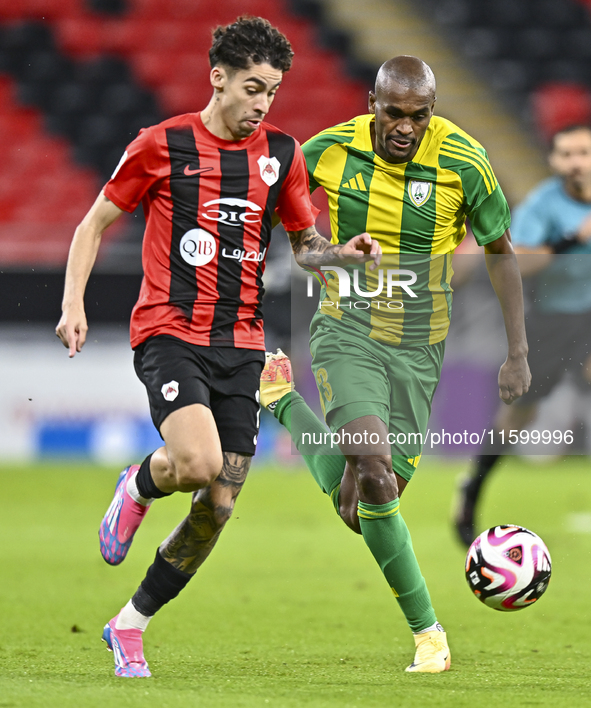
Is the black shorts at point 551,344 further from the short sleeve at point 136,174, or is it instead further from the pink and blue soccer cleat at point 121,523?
the short sleeve at point 136,174

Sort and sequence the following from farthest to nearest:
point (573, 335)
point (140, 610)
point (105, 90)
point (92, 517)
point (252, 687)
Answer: point (105, 90)
point (92, 517)
point (573, 335)
point (140, 610)
point (252, 687)

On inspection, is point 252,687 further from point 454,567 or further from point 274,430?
point 274,430

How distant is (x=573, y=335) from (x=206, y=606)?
2838mm

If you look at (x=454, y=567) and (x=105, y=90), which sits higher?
(x=105, y=90)

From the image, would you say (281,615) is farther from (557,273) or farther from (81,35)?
(81,35)

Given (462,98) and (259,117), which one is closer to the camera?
(259,117)

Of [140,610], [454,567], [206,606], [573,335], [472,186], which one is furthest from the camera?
[573,335]

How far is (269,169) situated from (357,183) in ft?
1.42

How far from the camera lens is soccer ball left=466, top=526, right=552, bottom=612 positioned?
354 cm

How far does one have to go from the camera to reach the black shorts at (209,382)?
3242 millimetres

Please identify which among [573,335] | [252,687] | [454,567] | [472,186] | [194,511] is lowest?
[454,567]

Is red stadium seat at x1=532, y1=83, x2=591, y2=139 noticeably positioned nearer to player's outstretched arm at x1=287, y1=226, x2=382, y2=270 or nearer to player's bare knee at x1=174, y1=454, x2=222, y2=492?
player's outstretched arm at x1=287, y1=226, x2=382, y2=270

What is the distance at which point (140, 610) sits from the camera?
11.1 feet

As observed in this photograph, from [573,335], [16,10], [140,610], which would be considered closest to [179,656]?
[140,610]
